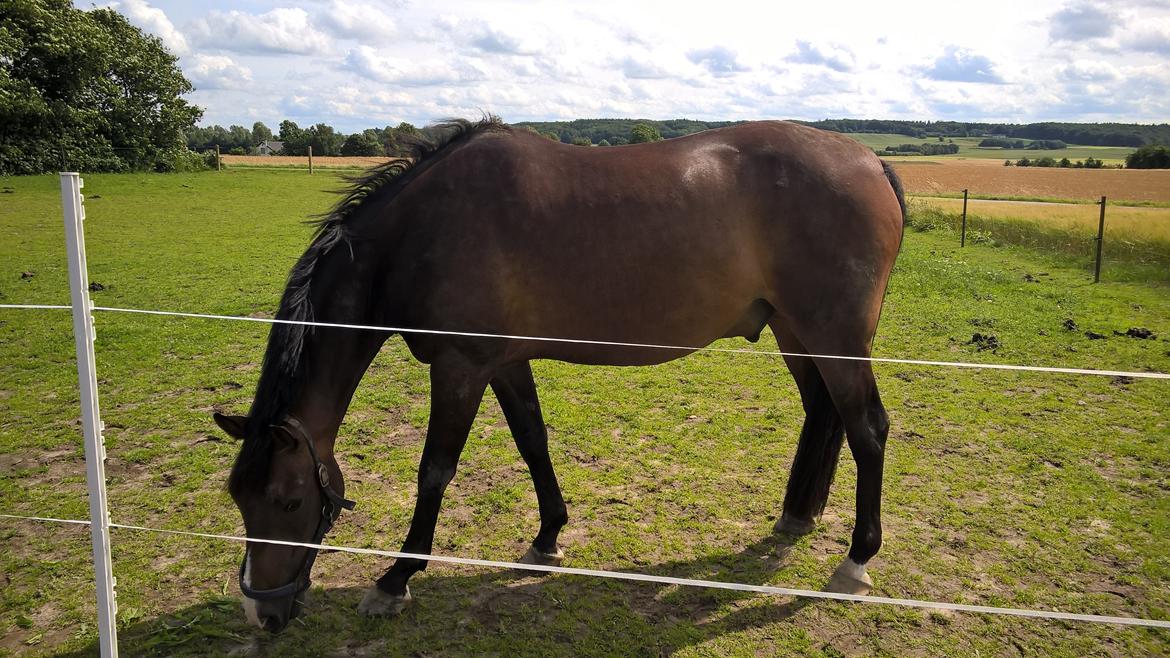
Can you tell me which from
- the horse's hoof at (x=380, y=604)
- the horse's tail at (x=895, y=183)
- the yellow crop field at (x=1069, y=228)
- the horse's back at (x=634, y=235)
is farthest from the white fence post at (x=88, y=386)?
the yellow crop field at (x=1069, y=228)

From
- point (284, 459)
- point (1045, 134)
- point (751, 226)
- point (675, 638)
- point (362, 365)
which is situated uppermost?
point (1045, 134)

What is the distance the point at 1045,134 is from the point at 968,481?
7122 centimetres

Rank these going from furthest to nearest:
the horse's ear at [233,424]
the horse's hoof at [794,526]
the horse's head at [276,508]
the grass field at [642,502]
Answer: the horse's hoof at [794,526] → the grass field at [642,502] → the horse's head at [276,508] → the horse's ear at [233,424]

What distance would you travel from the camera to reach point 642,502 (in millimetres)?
4117

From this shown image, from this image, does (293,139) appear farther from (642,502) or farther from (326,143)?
(642,502)

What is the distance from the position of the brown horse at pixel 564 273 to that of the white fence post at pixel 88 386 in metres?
0.59

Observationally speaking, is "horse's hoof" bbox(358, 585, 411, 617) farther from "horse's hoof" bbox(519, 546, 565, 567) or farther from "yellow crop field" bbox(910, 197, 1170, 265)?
"yellow crop field" bbox(910, 197, 1170, 265)

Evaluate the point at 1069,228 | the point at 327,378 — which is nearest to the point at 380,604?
the point at 327,378

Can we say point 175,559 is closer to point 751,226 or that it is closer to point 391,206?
point 391,206

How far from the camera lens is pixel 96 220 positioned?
50.1ft

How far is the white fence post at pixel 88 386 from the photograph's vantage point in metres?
2.23

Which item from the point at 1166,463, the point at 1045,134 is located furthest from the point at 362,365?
the point at 1045,134

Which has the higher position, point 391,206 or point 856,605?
point 391,206

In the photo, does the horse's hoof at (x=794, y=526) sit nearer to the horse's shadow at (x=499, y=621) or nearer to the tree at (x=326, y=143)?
the horse's shadow at (x=499, y=621)
